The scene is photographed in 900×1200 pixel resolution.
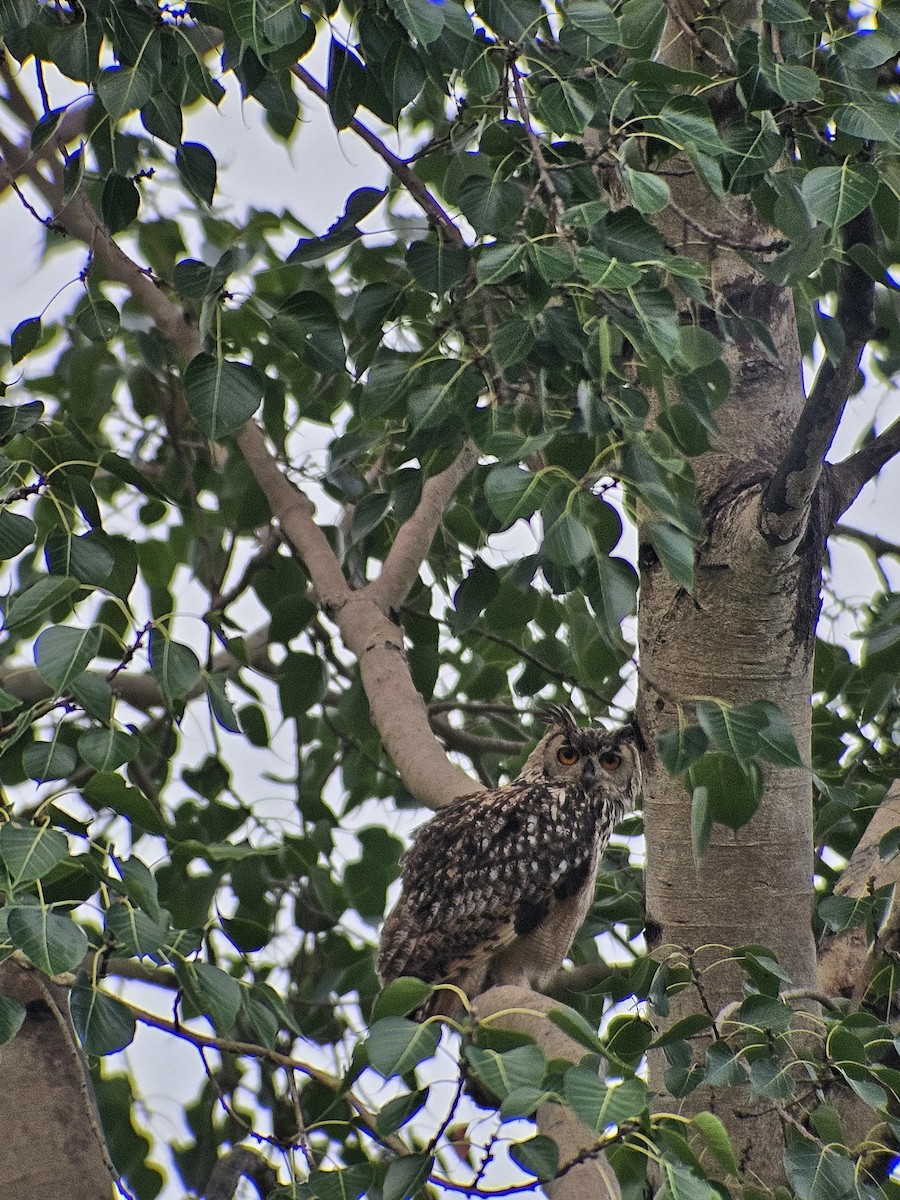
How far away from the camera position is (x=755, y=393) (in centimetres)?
132

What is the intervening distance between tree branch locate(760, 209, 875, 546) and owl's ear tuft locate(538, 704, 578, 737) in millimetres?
681

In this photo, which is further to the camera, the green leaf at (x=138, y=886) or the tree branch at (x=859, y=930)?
the tree branch at (x=859, y=930)

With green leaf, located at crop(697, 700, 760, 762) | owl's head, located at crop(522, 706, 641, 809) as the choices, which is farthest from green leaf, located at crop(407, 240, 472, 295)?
owl's head, located at crop(522, 706, 641, 809)

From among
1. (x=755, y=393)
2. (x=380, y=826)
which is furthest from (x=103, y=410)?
(x=755, y=393)

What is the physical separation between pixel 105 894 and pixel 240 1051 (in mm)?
150

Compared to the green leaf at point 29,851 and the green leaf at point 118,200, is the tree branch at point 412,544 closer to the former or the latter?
the green leaf at point 118,200

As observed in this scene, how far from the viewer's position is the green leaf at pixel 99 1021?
746mm

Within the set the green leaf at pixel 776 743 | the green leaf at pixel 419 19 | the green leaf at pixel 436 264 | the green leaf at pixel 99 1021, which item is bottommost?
the green leaf at pixel 776 743

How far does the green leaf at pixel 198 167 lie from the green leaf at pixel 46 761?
0.42 meters

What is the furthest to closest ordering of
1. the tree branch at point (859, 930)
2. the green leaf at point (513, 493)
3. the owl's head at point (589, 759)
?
the owl's head at point (589, 759), the tree branch at point (859, 930), the green leaf at point (513, 493)

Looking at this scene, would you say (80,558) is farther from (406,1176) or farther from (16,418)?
(406,1176)

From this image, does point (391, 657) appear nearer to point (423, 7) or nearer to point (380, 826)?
point (380, 826)

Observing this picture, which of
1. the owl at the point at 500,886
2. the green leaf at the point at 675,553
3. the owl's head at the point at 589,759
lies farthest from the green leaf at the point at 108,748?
the owl's head at the point at 589,759

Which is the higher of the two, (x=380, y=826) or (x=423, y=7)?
(x=423, y=7)
